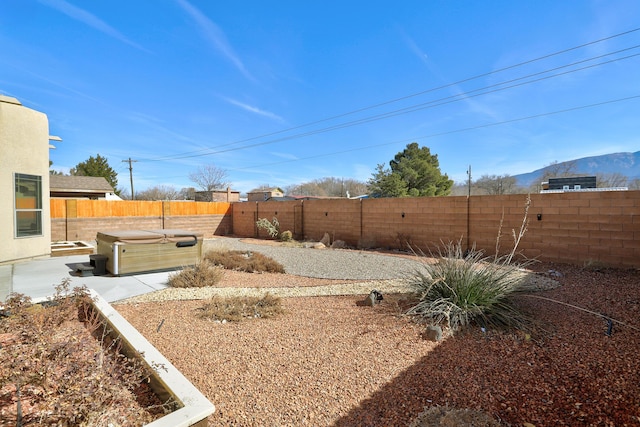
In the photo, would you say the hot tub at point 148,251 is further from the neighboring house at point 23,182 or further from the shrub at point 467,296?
the shrub at point 467,296

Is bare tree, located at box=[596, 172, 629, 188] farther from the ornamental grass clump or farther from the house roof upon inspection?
the house roof

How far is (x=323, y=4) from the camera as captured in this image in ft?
33.7

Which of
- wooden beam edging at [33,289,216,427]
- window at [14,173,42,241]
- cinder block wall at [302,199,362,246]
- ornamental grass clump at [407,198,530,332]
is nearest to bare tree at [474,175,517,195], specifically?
cinder block wall at [302,199,362,246]

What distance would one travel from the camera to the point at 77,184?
2284 centimetres

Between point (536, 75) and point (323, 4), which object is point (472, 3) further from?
point (536, 75)

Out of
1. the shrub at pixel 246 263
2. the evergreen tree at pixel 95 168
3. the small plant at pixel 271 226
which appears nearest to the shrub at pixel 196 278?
the shrub at pixel 246 263

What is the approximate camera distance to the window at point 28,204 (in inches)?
290

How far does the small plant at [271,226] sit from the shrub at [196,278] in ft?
28.5

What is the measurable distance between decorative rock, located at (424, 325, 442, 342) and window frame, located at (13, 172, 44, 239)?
9455 millimetres

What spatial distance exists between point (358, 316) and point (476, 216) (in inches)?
257

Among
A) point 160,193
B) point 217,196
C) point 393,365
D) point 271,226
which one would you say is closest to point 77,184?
point 217,196

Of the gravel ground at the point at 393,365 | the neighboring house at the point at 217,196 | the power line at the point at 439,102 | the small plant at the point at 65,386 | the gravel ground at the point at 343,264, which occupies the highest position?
the power line at the point at 439,102

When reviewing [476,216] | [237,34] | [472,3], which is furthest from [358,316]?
[237,34]

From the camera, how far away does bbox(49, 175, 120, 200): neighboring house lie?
2169 cm
